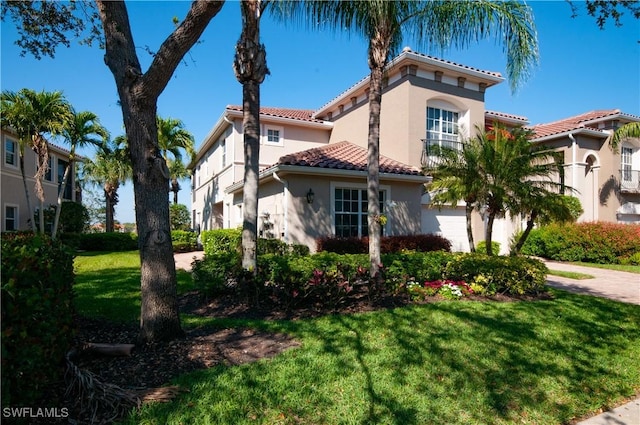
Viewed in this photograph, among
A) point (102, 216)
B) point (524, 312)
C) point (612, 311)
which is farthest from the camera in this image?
point (102, 216)


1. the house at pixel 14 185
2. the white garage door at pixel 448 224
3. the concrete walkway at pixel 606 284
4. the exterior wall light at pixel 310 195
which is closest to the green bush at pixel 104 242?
the house at pixel 14 185

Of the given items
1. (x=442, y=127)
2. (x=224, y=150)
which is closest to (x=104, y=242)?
(x=224, y=150)

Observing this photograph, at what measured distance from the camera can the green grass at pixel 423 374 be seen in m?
3.42

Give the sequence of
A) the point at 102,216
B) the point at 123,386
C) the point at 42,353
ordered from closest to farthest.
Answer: the point at 42,353 → the point at 123,386 → the point at 102,216

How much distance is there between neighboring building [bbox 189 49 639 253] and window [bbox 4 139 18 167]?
10.9 meters

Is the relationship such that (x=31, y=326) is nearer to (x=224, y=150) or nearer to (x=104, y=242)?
(x=224, y=150)

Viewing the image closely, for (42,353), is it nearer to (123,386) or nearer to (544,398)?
(123,386)

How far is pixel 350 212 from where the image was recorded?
12727mm

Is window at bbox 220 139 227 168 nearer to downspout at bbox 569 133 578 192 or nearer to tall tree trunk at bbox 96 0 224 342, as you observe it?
tall tree trunk at bbox 96 0 224 342

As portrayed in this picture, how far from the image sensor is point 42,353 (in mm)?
2932

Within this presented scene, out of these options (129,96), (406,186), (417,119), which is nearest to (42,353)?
(129,96)

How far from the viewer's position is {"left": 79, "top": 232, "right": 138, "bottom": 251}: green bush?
22.9m

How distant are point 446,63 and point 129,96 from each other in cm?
1335

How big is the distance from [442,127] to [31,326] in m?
15.6
